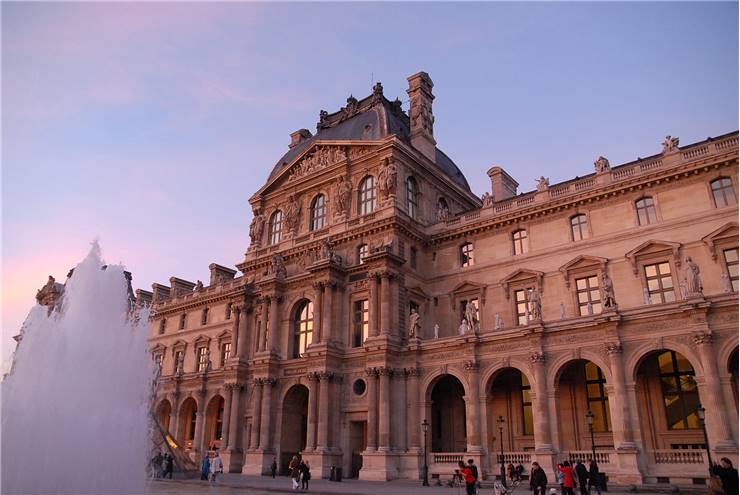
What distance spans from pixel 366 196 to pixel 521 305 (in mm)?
12439

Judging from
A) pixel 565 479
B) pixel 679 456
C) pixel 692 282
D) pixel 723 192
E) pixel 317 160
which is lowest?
pixel 565 479

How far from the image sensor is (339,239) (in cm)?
3744

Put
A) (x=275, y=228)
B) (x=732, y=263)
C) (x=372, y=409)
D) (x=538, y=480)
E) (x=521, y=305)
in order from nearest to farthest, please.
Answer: (x=538, y=480), (x=732, y=263), (x=372, y=409), (x=521, y=305), (x=275, y=228)

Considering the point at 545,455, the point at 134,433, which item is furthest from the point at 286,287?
the point at 134,433

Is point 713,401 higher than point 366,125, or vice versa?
point 366,125

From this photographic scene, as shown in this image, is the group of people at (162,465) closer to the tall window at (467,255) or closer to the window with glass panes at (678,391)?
A: the tall window at (467,255)

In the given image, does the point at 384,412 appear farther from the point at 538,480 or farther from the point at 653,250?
the point at 653,250

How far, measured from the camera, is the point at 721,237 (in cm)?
2666

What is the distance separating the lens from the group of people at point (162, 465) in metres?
28.8

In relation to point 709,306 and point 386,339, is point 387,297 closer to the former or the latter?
point 386,339

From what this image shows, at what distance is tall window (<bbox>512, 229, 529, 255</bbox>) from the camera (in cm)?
3315

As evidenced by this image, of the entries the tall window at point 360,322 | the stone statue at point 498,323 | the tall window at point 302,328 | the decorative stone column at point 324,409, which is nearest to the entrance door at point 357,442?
the decorative stone column at point 324,409

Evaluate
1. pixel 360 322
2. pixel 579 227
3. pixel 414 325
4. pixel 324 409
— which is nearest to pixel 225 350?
pixel 360 322

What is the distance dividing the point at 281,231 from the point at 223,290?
11248 millimetres
